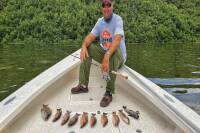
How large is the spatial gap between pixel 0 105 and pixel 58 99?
1.37 metres

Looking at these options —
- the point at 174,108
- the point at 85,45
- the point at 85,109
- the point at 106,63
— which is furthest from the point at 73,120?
the point at 85,45

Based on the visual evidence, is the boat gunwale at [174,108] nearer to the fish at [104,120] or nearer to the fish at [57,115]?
the fish at [104,120]

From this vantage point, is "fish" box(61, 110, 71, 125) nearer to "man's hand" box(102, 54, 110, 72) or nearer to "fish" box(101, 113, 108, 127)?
"fish" box(101, 113, 108, 127)

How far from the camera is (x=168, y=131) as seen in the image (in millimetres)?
4898

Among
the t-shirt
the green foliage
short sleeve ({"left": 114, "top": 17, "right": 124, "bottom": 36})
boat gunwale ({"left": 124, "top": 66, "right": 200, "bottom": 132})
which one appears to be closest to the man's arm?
the t-shirt

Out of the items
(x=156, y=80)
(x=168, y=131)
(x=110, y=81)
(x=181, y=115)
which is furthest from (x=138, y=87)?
(x=156, y=80)

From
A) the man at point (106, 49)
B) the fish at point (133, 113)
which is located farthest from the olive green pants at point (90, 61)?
the fish at point (133, 113)

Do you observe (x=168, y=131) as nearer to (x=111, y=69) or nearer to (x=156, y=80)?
(x=111, y=69)

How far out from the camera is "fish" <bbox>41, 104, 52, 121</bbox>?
5.37 meters

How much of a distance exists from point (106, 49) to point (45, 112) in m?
1.51

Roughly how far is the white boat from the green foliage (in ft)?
99.2

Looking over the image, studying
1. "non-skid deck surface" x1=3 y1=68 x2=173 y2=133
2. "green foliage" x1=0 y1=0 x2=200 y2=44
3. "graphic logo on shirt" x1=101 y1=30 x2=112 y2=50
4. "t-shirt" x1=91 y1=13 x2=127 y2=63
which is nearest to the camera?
"non-skid deck surface" x1=3 y1=68 x2=173 y2=133

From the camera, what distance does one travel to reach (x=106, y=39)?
6.35m

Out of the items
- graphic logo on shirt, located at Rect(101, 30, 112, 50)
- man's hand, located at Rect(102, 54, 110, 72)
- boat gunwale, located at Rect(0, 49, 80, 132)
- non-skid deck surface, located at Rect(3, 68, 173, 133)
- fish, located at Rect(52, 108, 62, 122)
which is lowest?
non-skid deck surface, located at Rect(3, 68, 173, 133)
